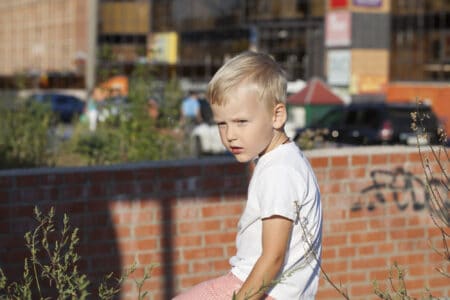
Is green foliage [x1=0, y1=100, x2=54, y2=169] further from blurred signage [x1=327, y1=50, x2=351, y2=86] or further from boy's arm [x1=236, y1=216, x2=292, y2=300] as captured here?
blurred signage [x1=327, y1=50, x2=351, y2=86]

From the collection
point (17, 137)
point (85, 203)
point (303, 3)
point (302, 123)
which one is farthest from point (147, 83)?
point (303, 3)

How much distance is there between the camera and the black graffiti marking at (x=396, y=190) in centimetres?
689

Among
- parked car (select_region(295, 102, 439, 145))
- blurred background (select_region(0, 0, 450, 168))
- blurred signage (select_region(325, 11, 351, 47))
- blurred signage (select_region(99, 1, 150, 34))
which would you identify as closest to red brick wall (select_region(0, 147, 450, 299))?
blurred background (select_region(0, 0, 450, 168))

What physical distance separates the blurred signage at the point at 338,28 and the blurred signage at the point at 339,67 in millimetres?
510

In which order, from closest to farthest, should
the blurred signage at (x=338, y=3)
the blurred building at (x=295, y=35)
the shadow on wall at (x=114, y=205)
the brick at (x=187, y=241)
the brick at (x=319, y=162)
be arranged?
the shadow on wall at (x=114, y=205) < the brick at (x=187, y=241) < the brick at (x=319, y=162) < the blurred building at (x=295, y=35) < the blurred signage at (x=338, y=3)

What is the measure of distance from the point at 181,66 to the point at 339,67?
1159cm

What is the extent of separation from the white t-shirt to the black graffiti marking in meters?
3.46

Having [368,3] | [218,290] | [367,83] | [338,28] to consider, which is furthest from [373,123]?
[338,28]

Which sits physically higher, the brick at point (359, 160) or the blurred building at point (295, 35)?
the blurred building at point (295, 35)

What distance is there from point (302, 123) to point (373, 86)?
74.1 ft

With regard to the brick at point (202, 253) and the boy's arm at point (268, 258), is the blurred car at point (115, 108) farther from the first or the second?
the boy's arm at point (268, 258)

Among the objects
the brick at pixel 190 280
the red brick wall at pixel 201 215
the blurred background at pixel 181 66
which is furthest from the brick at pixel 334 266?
the blurred background at pixel 181 66

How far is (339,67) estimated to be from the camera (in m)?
52.2

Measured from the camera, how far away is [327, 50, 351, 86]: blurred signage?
51.9 meters
